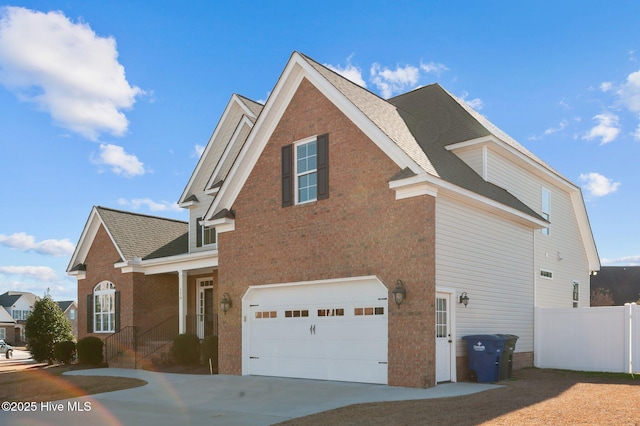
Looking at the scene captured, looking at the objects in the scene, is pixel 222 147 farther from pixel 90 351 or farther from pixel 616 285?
pixel 616 285

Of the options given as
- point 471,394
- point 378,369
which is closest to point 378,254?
point 378,369

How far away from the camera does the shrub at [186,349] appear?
876 inches

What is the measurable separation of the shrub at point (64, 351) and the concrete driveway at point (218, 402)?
10888mm

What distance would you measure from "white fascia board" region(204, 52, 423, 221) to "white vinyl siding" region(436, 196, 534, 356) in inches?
71.0

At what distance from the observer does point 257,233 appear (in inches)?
725

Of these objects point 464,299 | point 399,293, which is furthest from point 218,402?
point 464,299

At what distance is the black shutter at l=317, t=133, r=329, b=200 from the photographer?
54.7 ft

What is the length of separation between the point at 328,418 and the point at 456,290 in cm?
570

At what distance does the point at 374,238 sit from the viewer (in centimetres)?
1536

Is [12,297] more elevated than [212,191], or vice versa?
[212,191]

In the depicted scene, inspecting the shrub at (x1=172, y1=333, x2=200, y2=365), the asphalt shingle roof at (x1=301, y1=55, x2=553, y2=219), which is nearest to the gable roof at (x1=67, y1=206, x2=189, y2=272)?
the shrub at (x1=172, y1=333, x2=200, y2=365)

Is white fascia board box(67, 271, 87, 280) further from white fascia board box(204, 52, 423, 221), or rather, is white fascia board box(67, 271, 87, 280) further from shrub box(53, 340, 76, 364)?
white fascia board box(204, 52, 423, 221)

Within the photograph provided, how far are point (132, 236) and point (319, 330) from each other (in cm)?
1434

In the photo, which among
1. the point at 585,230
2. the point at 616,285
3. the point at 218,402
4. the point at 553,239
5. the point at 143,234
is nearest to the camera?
the point at 218,402
